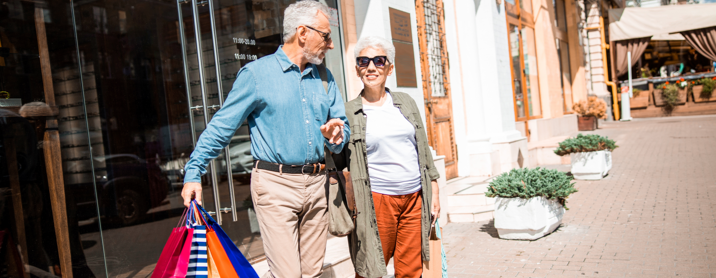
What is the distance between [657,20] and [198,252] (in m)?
24.1

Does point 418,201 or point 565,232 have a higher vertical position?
point 418,201

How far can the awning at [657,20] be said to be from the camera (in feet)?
68.9

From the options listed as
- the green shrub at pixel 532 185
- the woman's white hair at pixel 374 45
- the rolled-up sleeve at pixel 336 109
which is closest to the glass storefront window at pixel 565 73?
Answer: the green shrub at pixel 532 185

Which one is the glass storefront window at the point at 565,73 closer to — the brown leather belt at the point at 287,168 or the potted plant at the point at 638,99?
the potted plant at the point at 638,99

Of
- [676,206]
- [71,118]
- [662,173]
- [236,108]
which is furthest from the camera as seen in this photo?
[662,173]

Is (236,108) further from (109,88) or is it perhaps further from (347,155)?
(109,88)

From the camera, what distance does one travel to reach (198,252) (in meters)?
2.24

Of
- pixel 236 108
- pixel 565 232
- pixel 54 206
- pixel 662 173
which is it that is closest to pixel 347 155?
pixel 236 108

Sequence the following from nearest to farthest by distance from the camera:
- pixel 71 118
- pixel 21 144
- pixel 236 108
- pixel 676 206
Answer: pixel 236 108 < pixel 21 144 < pixel 71 118 < pixel 676 206

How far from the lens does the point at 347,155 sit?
3.10m

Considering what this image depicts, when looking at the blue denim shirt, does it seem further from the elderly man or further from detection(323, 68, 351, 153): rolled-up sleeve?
detection(323, 68, 351, 153): rolled-up sleeve

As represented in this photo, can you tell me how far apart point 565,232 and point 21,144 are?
202 inches

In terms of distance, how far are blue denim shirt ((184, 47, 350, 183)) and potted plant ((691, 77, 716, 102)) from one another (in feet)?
74.1

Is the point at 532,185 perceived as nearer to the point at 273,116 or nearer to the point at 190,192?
the point at 273,116
